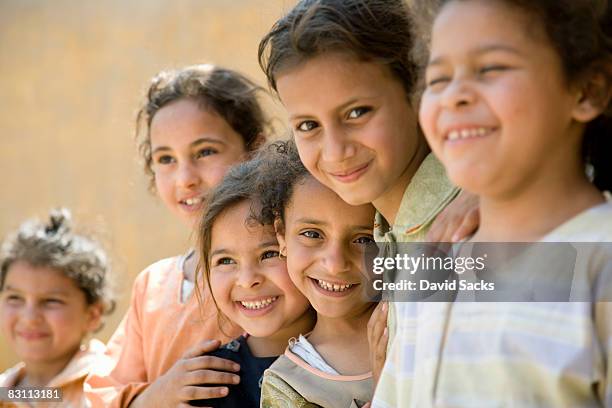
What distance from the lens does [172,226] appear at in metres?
6.32

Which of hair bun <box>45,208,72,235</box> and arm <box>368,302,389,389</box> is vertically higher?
hair bun <box>45,208,72,235</box>

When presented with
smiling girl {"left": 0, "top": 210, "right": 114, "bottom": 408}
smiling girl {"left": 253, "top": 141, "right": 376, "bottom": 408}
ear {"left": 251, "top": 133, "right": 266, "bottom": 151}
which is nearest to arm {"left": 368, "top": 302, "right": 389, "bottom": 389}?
smiling girl {"left": 253, "top": 141, "right": 376, "bottom": 408}

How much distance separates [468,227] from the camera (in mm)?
1820

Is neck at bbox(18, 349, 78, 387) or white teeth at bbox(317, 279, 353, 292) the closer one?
white teeth at bbox(317, 279, 353, 292)

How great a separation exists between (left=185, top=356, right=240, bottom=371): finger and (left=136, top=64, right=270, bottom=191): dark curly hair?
1032 mm

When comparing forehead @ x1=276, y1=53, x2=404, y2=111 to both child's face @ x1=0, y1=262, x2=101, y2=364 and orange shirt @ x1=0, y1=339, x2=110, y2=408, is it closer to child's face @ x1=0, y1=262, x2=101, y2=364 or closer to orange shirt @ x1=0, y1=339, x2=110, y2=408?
orange shirt @ x1=0, y1=339, x2=110, y2=408

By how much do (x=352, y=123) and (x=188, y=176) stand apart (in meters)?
1.31

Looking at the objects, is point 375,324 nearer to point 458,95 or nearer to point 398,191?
point 398,191

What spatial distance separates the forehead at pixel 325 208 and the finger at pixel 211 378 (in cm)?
46

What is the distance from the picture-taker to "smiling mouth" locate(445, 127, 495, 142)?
1573 millimetres

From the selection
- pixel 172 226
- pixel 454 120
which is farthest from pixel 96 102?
pixel 454 120

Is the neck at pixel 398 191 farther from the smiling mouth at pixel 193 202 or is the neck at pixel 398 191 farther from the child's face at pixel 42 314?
the child's face at pixel 42 314

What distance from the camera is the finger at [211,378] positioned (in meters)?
2.54

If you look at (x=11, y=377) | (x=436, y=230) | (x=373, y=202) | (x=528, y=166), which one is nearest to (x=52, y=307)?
(x=11, y=377)
